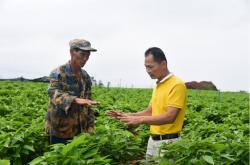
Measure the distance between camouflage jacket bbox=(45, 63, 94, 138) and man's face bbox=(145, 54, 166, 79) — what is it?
1163 mm

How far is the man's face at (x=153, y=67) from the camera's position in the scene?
4.85m

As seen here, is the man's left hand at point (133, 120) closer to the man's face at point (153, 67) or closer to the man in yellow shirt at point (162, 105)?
the man in yellow shirt at point (162, 105)

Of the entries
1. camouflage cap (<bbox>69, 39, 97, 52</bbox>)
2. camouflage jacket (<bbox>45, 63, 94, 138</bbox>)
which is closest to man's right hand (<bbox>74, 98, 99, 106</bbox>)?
camouflage jacket (<bbox>45, 63, 94, 138</bbox>)

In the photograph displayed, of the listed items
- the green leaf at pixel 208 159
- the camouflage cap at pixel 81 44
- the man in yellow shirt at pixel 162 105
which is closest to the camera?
the green leaf at pixel 208 159

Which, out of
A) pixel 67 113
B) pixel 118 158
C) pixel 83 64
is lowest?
pixel 118 158

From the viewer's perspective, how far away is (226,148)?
4758 mm

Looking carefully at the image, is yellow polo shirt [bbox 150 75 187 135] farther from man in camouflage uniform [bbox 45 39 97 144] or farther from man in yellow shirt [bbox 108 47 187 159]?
man in camouflage uniform [bbox 45 39 97 144]

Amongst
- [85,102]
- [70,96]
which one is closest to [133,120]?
[85,102]

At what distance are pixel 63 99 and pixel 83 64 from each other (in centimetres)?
47

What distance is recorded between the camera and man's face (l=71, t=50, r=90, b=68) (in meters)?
5.63

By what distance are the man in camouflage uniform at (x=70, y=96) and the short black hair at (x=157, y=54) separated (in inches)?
37.4

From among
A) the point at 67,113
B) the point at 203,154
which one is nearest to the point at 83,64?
the point at 67,113

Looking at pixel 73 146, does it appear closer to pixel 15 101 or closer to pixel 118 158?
pixel 118 158

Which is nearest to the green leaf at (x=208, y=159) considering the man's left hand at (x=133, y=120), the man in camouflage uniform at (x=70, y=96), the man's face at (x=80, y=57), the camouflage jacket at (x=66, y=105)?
the man's left hand at (x=133, y=120)
